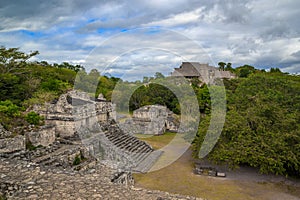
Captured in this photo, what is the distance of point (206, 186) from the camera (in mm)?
11125

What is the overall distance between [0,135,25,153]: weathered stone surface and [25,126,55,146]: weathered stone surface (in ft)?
3.86

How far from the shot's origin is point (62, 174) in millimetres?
7207

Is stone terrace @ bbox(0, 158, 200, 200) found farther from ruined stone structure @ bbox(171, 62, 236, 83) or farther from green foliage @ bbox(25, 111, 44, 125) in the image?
ruined stone structure @ bbox(171, 62, 236, 83)

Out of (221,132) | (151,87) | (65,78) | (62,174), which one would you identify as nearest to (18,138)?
(62,174)

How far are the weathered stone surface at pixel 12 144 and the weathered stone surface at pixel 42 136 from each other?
46.3 inches

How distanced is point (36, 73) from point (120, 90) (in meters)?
10.1

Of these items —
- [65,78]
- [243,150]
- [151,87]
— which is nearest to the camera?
[243,150]

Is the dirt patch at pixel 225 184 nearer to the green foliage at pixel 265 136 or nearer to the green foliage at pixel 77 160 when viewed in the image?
the green foliage at pixel 265 136

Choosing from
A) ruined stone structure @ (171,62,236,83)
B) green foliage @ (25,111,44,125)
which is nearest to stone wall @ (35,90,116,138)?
green foliage @ (25,111,44,125)

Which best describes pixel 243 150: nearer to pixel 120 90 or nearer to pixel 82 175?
pixel 82 175

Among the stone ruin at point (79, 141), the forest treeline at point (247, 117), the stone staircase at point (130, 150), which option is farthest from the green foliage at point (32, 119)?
the stone staircase at point (130, 150)

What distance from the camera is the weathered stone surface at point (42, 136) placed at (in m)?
12.9

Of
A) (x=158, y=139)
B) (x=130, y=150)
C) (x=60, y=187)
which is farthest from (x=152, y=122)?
(x=60, y=187)

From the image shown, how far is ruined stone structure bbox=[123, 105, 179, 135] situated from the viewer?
74.4ft
